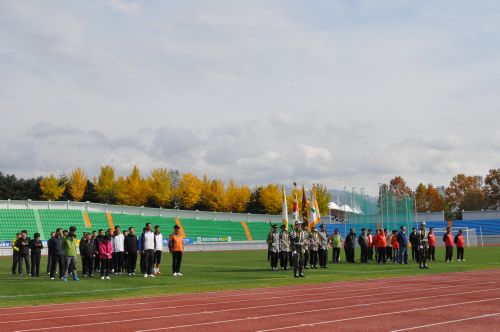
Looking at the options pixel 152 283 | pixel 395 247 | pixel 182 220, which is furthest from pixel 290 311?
pixel 182 220

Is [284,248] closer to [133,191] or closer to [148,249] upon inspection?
[148,249]

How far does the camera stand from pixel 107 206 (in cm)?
7225

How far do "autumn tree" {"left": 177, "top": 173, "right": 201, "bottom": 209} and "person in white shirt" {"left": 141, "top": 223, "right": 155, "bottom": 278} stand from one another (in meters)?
76.6

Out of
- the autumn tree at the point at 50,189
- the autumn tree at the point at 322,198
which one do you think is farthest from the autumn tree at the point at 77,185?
the autumn tree at the point at 322,198

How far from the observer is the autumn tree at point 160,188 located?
99.8 meters

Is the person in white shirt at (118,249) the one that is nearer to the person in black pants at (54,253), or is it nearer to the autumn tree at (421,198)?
the person in black pants at (54,253)

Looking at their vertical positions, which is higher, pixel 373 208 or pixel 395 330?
pixel 373 208

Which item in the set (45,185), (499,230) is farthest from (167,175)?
(499,230)

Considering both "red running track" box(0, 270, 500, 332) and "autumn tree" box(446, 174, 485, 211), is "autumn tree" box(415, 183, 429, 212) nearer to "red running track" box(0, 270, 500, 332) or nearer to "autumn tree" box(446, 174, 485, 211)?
"autumn tree" box(446, 174, 485, 211)

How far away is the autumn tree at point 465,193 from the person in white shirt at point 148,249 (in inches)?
3978

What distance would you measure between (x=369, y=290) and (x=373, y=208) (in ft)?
117

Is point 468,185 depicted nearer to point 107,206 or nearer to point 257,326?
point 107,206

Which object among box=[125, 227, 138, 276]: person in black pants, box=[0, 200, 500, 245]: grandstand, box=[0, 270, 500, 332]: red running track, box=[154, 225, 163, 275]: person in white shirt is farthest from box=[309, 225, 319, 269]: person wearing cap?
box=[0, 200, 500, 245]: grandstand

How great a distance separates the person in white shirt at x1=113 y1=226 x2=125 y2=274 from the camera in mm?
25297
